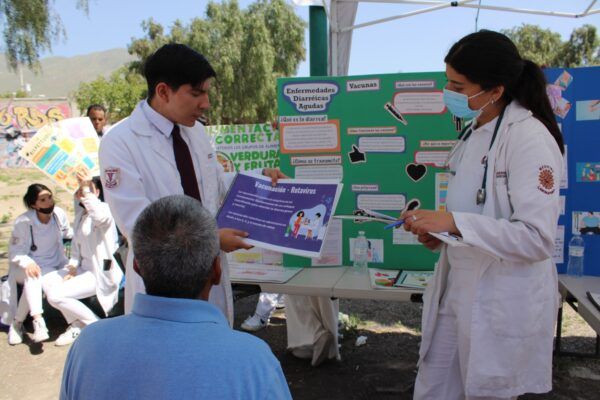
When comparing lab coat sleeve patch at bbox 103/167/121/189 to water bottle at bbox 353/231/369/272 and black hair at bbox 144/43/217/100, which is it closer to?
black hair at bbox 144/43/217/100

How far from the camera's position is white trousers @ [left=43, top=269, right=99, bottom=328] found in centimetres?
487

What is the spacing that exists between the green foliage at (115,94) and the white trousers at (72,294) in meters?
27.9

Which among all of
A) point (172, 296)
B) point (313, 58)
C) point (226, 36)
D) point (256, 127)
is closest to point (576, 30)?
point (226, 36)

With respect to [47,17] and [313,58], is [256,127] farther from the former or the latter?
[47,17]

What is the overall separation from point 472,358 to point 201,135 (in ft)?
5.27

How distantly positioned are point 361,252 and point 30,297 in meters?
3.44

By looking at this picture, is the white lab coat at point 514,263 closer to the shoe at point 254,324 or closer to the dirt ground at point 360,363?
the dirt ground at point 360,363

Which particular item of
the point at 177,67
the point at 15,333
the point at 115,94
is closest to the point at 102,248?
the point at 15,333

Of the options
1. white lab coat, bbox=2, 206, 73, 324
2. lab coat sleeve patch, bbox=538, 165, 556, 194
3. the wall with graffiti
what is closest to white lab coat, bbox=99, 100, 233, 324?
lab coat sleeve patch, bbox=538, 165, 556, 194

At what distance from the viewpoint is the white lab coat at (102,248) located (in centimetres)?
492

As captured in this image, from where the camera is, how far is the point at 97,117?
5.95m

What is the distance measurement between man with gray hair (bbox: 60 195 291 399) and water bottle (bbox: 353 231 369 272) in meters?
2.19

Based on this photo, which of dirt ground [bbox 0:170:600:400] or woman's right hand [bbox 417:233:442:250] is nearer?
woman's right hand [bbox 417:233:442:250]

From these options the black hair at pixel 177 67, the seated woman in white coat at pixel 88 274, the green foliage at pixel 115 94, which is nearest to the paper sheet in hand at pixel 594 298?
the black hair at pixel 177 67
